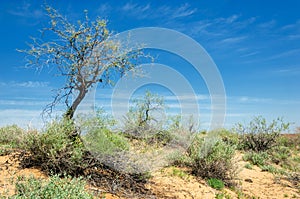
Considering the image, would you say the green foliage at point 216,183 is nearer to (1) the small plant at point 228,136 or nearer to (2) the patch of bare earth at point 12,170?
(2) the patch of bare earth at point 12,170

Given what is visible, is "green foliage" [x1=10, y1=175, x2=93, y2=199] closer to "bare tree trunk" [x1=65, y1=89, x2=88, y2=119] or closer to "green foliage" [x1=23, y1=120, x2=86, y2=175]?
"green foliage" [x1=23, y1=120, x2=86, y2=175]

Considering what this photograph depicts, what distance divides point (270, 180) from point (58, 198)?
10366mm

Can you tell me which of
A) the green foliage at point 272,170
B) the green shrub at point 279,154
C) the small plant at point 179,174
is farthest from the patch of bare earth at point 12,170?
the green shrub at point 279,154

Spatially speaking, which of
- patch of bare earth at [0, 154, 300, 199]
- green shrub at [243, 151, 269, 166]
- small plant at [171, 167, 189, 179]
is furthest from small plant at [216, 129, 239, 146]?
small plant at [171, 167, 189, 179]

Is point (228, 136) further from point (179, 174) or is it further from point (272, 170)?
point (179, 174)

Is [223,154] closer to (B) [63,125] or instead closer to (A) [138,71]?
(A) [138,71]

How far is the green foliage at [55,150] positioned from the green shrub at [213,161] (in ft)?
15.6

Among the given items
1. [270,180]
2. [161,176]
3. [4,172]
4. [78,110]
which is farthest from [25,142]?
[270,180]

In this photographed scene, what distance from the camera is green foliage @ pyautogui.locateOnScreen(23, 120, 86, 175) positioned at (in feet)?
24.1

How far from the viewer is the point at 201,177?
1062 centimetres

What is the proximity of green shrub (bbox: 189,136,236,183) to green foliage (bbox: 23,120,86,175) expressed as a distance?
4762 mm

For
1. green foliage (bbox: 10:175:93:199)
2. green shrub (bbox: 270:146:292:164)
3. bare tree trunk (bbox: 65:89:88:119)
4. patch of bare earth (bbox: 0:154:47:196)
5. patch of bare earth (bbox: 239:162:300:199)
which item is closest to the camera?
green foliage (bbox: 10:175:93:199)

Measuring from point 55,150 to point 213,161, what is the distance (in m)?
5.77

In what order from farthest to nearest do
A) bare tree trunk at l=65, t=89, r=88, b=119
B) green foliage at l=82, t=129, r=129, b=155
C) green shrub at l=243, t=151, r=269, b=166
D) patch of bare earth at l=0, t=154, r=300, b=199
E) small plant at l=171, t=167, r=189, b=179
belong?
green shrub at l=243, t=151, r=269, b=166 → small plant at l=171, t=167, r=189, b=179 → bare tree trunk at l=65, t=89, r=88, b=119 → green foliage at l=82, t=129, r=129, b=155 → patch of bare earth at l=0, t=154, r=300, b=199
